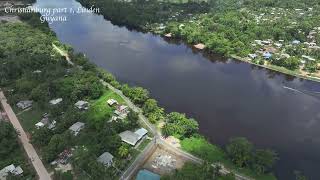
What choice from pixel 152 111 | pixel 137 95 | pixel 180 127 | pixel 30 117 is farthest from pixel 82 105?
pixel 180 127

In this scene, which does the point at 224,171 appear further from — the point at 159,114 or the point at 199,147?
the point at 159,114

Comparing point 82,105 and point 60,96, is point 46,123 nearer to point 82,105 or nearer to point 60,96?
point 82,105

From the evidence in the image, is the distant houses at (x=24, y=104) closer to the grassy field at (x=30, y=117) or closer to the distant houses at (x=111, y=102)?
the grassy field at (x=30, y=117)

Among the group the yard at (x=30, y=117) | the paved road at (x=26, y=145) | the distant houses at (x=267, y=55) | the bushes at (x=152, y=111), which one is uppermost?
the distant houses at (x=267, y=55)

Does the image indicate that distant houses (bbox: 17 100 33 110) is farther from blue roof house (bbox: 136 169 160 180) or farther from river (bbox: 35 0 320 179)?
blue roof house (bbox: 136 169 160 180)

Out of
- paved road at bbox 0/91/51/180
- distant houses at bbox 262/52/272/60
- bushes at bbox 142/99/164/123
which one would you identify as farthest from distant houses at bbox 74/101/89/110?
distant houses at bbox 262/52/272/60

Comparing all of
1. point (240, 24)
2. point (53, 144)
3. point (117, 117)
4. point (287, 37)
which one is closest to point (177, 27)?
→ point (240, 24)

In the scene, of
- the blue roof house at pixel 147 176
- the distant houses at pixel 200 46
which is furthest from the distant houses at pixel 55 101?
the distant houses at pixel 200 46
